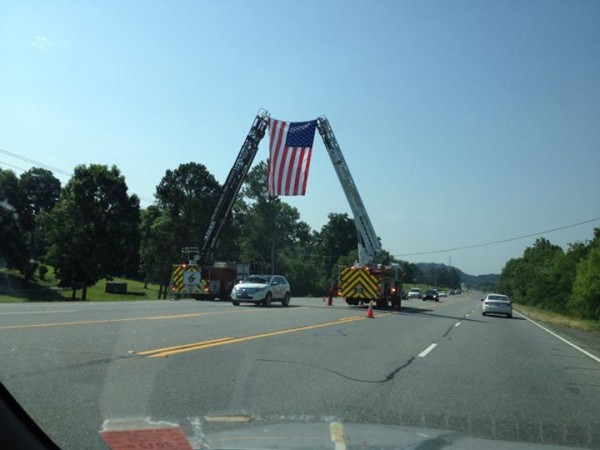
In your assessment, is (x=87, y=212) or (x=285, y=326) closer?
(x=285, y=326)

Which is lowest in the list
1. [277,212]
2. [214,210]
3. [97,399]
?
[97,399]

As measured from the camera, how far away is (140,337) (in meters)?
13.0

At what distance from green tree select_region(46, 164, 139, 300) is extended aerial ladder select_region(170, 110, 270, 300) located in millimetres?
11237

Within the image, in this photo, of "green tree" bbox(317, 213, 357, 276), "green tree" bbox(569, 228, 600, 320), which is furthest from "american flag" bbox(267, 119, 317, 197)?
"green tree" bbox(317, 213, 357, 276)

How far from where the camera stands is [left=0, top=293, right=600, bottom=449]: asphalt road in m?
6.62

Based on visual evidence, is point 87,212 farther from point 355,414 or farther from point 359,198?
point 355,414

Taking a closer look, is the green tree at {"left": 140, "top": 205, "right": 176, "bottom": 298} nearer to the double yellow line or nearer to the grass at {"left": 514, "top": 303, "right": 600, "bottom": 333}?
the grass at {"left": 514, "top": 303, "right": 600, "bottom": 333}

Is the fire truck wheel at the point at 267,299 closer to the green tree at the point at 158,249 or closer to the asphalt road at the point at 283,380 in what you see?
the asphalt road at the point at 283,380

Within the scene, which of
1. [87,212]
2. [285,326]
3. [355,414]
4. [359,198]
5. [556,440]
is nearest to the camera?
[556,440]

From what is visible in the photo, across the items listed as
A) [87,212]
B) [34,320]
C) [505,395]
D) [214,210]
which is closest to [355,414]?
[505,395]

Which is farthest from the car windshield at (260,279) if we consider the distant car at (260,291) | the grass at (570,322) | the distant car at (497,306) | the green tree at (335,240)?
the green tree at (335,240)

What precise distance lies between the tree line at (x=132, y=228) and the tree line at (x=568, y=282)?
18.9 m

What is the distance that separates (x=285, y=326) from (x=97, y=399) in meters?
11.1

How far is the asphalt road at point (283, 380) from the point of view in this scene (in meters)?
6.62
